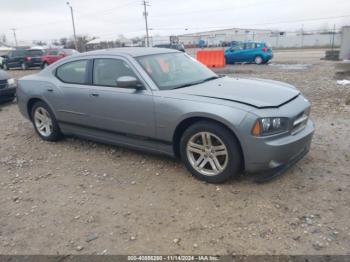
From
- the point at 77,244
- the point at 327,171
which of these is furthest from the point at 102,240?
the point at 327,171

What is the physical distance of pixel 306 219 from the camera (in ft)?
9.95

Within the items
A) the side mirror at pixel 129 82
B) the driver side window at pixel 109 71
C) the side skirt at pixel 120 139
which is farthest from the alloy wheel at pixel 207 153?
the driver side window at pixel 109 71

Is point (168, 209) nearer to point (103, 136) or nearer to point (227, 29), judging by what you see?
point (103, 136)

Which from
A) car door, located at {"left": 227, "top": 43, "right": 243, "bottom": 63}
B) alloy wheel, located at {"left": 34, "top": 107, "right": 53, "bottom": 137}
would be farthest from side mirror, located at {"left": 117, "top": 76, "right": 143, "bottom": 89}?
car door, located at {"left": 227, "top": 43, "right": 243, "bottom": 63}

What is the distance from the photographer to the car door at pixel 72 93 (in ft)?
15.6

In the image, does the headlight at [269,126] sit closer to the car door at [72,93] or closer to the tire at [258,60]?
the car door at [72,93]

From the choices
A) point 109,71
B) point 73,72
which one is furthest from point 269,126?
point 73,72

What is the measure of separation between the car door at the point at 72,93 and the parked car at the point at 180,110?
16 millimetres

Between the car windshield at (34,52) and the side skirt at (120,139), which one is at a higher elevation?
the car windshield at (34,52)

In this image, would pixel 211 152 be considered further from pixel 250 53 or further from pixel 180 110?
pixel 250 53

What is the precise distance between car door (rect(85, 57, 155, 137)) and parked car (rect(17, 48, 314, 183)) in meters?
0.01

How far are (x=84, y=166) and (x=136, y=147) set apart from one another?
2.79 ft

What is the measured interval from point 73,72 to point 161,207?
2807 millimetres

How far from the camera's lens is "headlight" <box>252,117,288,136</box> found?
10.9 feet
